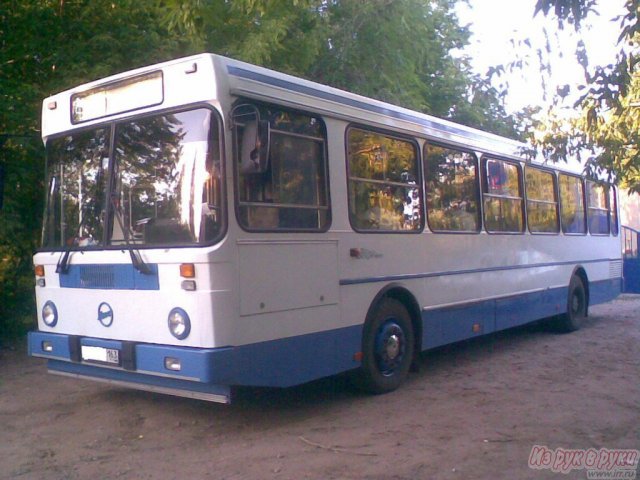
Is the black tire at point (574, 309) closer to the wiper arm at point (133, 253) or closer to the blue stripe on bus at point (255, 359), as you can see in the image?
the blue stripe on bus at point (255, 359)

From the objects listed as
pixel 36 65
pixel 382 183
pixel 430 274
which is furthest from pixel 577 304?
pixel 36 65

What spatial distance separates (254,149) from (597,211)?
33.6ft

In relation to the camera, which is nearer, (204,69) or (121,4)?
(204,69)

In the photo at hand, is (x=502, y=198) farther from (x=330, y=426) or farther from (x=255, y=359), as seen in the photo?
(x=255, y=359)

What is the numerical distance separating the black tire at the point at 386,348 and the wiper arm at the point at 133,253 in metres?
2.46

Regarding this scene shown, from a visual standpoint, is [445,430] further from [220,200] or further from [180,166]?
[180,166]

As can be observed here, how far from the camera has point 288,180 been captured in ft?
A: 22.7

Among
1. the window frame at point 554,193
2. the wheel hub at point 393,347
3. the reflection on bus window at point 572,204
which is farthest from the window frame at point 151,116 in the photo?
the reflection on bus window at point 572,204

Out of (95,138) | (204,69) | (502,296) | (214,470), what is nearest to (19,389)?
(95,138)

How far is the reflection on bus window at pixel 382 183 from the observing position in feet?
25.6

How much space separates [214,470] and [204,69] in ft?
10.6

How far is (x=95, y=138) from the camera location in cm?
714

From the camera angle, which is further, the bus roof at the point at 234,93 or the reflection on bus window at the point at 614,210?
the reflection on bus window at the point at 614,210

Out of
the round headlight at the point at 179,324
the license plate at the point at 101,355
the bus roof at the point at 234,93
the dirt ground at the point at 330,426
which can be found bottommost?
the dirt ground at the point at 330,426
